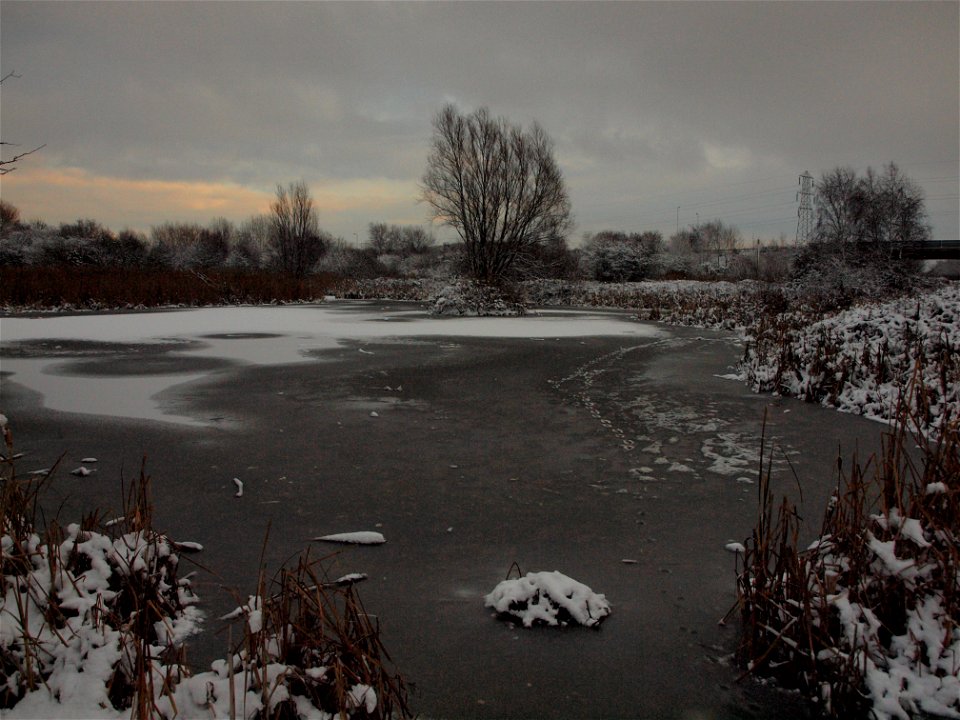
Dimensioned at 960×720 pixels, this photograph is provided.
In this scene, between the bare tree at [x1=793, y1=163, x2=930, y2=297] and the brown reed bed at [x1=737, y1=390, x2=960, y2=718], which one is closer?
the brown reed bed at [x1=737, y1=390, x2=960, y2=718]

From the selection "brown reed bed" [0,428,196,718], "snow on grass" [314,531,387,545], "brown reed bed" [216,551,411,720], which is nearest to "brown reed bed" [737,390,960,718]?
"brown reed bed" [216,551,411,720]

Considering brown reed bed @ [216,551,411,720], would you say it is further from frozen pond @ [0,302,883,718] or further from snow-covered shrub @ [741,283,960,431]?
snow-covered shrub @ [741,283,960,431]

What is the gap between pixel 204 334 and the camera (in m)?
16.6

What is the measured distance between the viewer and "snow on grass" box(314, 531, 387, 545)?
3.91m

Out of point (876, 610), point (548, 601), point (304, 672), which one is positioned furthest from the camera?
point (548, 601)

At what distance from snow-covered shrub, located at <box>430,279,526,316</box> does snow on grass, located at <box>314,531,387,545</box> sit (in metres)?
22.6

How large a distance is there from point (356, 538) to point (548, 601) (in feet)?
4.56

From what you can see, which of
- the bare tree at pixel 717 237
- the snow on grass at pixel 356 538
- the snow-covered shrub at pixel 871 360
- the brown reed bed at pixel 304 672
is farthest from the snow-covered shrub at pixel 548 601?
the bare tree at pixel 717 237

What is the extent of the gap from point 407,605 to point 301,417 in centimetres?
447

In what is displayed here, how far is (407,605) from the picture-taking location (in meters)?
3.19

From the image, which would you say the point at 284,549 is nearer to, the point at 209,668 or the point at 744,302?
the point at 209,668

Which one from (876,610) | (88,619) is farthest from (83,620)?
(876,610)

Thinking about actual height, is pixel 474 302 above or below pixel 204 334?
above

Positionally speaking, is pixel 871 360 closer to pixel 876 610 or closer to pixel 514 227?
pixel 876 610
